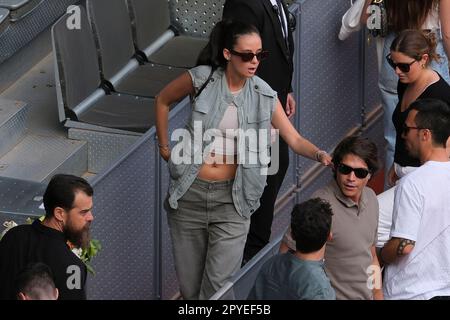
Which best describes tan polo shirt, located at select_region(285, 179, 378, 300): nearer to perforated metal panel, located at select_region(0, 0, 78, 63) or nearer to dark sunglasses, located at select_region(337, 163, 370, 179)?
dark sunglasses, located at select_region(337, 163, 370, 179)

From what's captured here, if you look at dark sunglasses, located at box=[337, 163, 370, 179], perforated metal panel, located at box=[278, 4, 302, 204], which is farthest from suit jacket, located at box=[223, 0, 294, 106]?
dark sunglasses, located at box=[337, 163, 370, 179]

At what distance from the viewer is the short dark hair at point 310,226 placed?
6.44 meters

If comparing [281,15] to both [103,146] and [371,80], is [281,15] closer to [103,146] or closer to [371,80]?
[371,80]

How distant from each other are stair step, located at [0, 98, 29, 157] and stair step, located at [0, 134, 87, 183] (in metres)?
0.05

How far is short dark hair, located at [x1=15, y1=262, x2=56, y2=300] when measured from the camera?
628 cm

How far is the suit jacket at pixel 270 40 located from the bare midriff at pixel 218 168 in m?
1.02

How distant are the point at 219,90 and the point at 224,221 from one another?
70cm

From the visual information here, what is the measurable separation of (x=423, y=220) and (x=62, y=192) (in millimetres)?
1735

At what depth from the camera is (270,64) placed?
866cm

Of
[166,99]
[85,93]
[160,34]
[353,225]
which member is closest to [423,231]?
[353,225]

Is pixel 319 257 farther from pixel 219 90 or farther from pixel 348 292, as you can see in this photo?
pixel 219 90

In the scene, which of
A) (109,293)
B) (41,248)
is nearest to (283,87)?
(109,293)

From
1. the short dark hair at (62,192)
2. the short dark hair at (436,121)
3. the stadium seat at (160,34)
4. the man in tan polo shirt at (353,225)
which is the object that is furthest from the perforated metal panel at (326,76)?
the short dark hair at (62,192)

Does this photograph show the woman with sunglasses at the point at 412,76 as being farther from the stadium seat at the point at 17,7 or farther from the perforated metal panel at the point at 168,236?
the stadium seat at the point at 17,7
